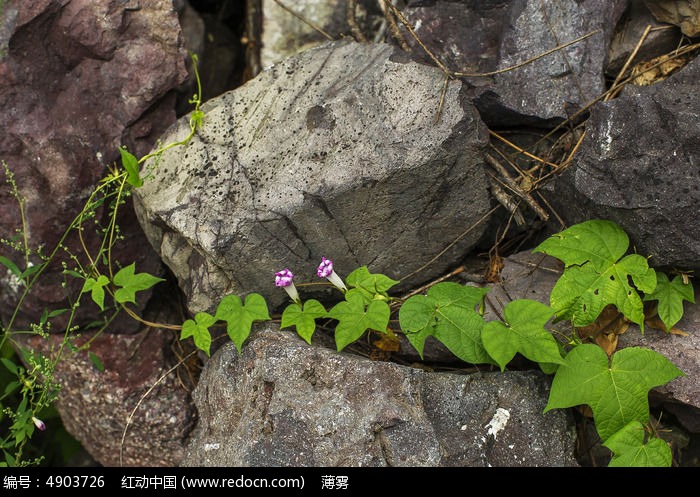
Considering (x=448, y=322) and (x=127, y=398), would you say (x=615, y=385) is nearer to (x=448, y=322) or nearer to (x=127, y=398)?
(x=448, y=322)

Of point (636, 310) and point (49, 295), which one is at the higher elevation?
point (49, 295)

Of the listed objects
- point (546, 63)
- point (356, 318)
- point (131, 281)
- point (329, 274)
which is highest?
point (546, 63)

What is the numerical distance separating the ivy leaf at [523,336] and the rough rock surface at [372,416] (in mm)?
220

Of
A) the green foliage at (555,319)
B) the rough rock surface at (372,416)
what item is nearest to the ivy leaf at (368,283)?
→ the green foliage at (555,319)

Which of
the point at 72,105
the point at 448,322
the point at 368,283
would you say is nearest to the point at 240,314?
the point at 368,283

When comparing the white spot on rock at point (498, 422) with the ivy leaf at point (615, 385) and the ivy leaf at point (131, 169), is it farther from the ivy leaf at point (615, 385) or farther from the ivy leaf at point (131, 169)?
the ivy leaf at point (131, 169)

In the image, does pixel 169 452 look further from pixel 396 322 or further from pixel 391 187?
pixel 391 187

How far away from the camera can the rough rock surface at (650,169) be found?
8.29ft

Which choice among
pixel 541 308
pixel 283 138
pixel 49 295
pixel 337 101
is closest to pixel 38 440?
pixel 49 295

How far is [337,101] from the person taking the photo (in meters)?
2.87

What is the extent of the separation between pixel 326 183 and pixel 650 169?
1.21 meters

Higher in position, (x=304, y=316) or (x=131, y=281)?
(x=131, y=281)

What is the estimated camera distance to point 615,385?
8.04 ft

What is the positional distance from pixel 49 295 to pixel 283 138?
1.34 metres
